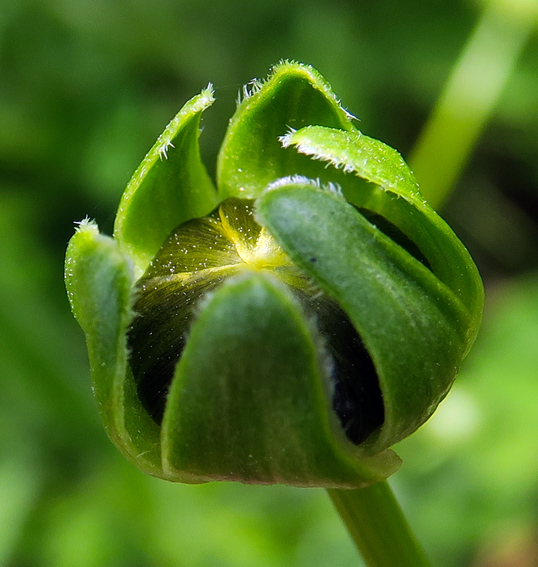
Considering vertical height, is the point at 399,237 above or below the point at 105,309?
above

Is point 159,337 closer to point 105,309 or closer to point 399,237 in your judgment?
point 105,309

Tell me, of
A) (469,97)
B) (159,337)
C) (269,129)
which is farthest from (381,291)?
(469,97)

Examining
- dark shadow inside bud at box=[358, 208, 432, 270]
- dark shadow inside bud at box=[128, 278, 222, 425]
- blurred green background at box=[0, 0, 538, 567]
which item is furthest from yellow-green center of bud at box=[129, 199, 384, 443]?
blurred green background at box=[0, 0, 538, 567]

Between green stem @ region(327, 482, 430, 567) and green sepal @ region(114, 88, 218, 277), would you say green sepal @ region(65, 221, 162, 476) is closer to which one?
green sepal @ region(114, 88, 218, 277)

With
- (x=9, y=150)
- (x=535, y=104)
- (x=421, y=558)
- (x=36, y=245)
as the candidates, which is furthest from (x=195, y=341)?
(x=535, y=104)

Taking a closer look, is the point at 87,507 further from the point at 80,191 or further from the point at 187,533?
the point at 80,191
